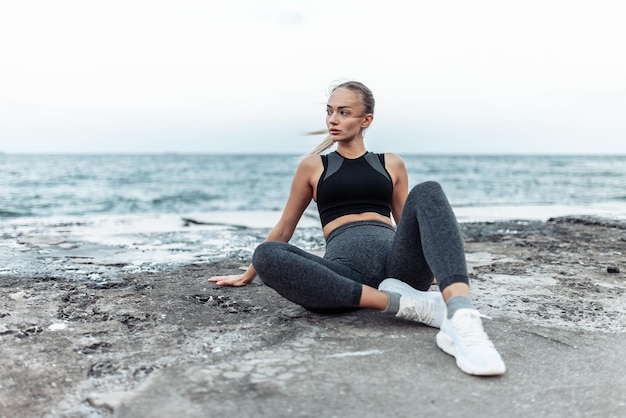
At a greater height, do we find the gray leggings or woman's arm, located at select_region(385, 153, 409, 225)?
woman's arm, located at select_region(385, 153, 409, 225)

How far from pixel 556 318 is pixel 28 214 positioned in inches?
507

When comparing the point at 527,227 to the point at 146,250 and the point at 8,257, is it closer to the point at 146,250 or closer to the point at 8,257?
the point at 146,250

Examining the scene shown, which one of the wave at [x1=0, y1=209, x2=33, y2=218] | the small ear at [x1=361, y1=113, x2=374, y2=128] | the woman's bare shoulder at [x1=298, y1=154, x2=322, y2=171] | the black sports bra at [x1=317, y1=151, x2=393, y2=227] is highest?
the small ear at [x1=361, y1=113, x2=374, y2=128]

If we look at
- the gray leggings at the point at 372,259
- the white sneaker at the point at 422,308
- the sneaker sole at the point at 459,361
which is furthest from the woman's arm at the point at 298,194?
the sneaker sole at the point at 459,361

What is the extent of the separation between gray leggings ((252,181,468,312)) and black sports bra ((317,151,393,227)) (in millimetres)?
127

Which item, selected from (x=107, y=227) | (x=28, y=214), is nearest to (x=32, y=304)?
(x=107, y=227)

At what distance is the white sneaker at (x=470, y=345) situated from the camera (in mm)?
2277

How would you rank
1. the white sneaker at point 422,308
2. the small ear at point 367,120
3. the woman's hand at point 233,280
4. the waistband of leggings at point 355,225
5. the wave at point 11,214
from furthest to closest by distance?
the wave at point 11,214 → the woman's hand at point 233,280 → the small ear at point 367,120 → the waistband of leggings at point 355,225 → the white sneaker at point 422,308

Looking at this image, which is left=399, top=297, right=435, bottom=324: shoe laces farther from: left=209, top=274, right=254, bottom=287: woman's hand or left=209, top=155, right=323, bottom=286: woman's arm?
left=209, top=274, right=254, bottom=287: woman's hand

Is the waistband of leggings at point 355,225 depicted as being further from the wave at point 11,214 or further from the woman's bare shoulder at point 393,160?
the wave at point 11,214

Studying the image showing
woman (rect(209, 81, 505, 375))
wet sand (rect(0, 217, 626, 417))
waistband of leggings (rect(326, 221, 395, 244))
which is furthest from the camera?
waistband of leggings (rect(326, 221, 395, 244))

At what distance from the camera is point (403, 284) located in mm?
2984

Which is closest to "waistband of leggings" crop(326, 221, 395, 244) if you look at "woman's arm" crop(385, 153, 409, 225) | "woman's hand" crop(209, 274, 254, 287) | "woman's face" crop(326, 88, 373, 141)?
"woman's arm" crop(385, 153, 409, 225)

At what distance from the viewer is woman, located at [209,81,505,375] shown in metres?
2.54
